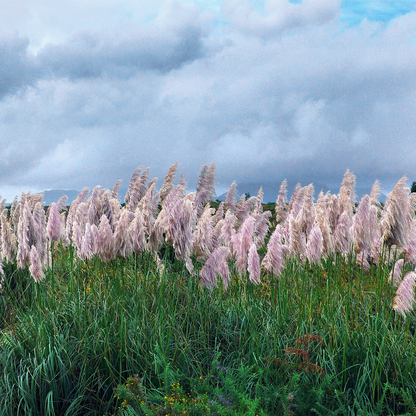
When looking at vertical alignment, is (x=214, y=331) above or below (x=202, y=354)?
above

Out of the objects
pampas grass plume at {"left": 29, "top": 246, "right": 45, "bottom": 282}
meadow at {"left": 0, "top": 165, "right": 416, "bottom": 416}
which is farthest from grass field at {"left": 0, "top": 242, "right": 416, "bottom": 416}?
pampas grass plume at {"left": 29, "top": 246, "right": 45, "bottom": 282}

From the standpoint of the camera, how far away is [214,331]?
4.52 metres

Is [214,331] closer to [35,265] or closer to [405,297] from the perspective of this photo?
[405,297]

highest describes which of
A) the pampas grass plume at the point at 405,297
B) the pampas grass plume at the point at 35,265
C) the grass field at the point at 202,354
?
the pampas grass plume at the point at 35,265

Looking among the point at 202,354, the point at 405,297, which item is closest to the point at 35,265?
the point at 202,354

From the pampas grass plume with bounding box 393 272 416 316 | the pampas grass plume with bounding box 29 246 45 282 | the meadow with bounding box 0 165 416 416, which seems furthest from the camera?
the pampas grass plume with bounding box 29 246 45 282

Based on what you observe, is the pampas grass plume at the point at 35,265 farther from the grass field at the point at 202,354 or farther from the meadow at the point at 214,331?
the grass field at the point at 202,354

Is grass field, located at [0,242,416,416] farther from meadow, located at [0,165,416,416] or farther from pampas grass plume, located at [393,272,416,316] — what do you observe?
pampas grass plume, located at [393,272,416,316]

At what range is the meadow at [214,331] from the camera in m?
3.32

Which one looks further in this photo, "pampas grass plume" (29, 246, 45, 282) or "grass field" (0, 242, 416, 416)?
"pampas grass plume" (29, 246, 45, 282)

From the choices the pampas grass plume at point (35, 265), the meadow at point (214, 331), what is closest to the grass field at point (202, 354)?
the meadow at point (214, 331)

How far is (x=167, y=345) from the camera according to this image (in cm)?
383

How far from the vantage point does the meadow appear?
332cm

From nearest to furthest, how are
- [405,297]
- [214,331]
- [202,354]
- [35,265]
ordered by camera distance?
[405,297] < [202,354] < [214,331] < [35,265]
